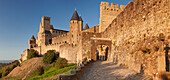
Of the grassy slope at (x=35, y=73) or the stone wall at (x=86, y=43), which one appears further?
the grassy slope at (x=35, y=73)

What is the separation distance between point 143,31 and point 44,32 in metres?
55.0

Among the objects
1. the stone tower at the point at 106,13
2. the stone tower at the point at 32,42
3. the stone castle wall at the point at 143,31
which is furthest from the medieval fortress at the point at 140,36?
the stone tower at the point at 32,42

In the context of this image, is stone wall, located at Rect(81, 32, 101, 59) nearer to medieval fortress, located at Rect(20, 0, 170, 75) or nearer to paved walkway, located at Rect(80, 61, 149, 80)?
medieval fortress, located at Rect(20, 0, 170, 75)

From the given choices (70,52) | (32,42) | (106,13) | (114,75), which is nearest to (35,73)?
(70,52)

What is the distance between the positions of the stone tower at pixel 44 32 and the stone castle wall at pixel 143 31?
4985cm

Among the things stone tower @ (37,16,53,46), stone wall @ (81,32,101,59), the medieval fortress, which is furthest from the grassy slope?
stone tower @ (37,16,53,46)

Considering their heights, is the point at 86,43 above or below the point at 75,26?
below

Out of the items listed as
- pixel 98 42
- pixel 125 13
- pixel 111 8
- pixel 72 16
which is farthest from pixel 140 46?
pixel 72 16

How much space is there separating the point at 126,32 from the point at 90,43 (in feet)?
18.7

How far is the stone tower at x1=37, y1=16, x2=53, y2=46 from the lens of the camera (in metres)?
56.0

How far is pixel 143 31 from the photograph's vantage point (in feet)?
25.9

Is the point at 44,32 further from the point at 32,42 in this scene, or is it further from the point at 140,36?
the point at 140,36

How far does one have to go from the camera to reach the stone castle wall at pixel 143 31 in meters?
6.32

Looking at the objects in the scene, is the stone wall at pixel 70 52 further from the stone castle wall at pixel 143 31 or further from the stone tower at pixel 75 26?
the stone castle wall at pixel 143 31
